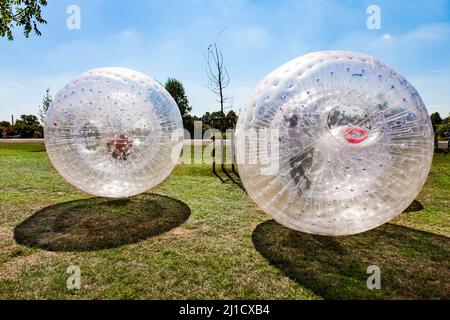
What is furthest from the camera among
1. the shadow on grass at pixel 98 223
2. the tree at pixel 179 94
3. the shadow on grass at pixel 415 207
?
the tree at pixel 179 94

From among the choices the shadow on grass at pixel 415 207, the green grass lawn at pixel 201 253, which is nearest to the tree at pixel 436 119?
the shadow on grass at pixel 415 207

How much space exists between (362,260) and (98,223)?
4.16m

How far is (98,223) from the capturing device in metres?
5.27

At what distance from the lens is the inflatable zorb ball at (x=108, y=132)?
17.7ft

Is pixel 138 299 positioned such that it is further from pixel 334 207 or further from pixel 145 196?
pixel 145 196

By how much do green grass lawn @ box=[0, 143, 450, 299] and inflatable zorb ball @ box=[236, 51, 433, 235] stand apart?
63 centimetres

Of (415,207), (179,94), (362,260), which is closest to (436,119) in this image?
(179,94)

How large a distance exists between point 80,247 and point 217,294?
2271 mm

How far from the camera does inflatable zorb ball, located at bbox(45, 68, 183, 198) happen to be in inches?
212

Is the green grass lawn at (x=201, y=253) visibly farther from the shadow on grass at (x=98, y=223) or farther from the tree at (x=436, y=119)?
the tree at (x=436, y=119)

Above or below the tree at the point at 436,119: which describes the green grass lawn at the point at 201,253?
below

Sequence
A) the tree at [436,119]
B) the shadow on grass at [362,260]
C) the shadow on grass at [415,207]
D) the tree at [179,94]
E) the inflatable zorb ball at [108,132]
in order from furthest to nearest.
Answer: the tree at [179,94] → the tree at [436,119] → the shadow on grass at [415,207] → the inflatable zorb ball at [108,132] → the shadow on grass at [362,260]

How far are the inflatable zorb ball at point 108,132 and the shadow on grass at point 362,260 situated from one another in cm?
245
